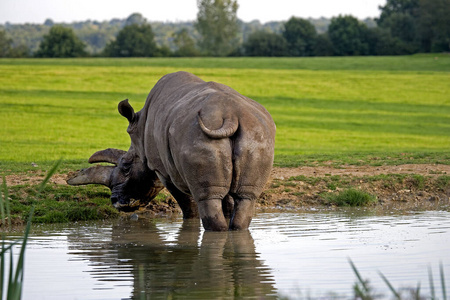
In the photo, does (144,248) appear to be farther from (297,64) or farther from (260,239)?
(297,64)

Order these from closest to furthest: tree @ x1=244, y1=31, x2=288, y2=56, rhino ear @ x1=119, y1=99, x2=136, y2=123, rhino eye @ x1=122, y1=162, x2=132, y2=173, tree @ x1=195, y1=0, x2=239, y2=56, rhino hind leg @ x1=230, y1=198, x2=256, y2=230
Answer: rhino hind leg @ x1=230, y1=198, x2=256, y2=230
rhino ear @ x1=119, y1=99, x2=136, y2=123
rhino eye @ x1=122, y1=162, x2=132, y2=173
tree @ x1=244, y1=31, x2=288, y2=56
tree @ x1=195, y1=0, x2=239, y2=56

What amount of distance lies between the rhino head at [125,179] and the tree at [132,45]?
64.5 m

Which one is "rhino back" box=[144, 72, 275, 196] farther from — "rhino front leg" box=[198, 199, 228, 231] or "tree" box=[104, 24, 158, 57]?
"tree" box=[104, 24, 158, 57]

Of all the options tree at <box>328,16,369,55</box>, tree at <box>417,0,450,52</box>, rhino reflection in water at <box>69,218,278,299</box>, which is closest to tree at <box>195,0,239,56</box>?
tree at <box>328,16,369,55</box>

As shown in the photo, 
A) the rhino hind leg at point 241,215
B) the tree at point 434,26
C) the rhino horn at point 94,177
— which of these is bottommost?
the rhino horn at point 94,177

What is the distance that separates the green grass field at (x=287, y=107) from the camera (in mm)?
19328

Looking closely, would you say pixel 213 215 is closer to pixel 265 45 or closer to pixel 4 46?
pixel 265 45

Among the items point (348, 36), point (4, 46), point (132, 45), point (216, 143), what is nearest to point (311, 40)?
point (348, 36)

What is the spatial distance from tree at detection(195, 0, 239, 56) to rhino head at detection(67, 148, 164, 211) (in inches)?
3981

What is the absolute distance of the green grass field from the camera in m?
19.3

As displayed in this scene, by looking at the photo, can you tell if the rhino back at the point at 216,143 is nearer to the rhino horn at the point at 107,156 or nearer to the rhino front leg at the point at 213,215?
the rhino front leg at the point at 213,215

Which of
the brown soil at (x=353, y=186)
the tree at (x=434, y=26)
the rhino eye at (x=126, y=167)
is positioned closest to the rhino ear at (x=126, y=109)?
the rhino eye at (x=126, y=167)

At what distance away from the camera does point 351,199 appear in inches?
446

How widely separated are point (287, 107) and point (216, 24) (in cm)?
8612
